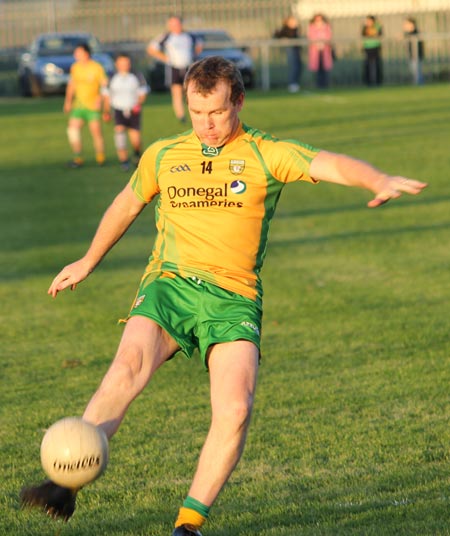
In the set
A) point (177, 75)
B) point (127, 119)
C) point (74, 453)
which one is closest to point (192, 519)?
point (74, 453)

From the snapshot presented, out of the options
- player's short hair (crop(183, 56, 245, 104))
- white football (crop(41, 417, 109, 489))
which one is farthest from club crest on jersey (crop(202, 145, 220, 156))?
white football (crop(41, 417, 109, 489))

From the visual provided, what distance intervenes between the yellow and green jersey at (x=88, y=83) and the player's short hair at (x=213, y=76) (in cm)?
1766

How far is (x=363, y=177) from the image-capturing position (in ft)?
17.4

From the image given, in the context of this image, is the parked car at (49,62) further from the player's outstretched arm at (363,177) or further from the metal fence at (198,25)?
the player's outstretched arm at (363,177)

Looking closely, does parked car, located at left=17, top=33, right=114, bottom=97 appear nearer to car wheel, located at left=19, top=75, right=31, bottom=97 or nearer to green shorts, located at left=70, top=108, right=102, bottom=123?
car wheel, located at left=19, top=75, right=31, bottom=97

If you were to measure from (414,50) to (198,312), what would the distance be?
35973 mm

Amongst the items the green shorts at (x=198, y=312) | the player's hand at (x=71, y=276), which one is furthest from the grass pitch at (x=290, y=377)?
the player's hand at (x=71, y=276)

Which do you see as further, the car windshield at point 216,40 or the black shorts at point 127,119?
the car windshield at point 216,40

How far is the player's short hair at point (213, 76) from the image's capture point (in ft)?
18.0

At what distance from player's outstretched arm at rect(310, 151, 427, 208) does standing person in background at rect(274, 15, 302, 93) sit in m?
32.9

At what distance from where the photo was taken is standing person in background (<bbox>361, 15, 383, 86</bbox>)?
3907 cm

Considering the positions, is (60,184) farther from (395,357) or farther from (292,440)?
(292,440)

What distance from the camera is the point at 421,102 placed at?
32.8 meters

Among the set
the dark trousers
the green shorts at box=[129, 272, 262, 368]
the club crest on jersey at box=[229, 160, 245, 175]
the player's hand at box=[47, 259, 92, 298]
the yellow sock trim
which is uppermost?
the club crest on jersey at box=[229, 160, 245, 175]
